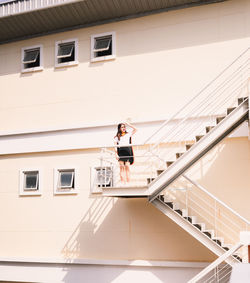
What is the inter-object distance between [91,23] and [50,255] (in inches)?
259

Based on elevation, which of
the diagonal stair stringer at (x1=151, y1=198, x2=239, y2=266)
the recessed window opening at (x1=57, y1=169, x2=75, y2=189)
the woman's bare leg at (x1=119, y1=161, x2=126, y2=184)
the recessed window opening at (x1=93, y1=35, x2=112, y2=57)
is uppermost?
the recessed window opening at (x1=93, y1=35, x2=112, y2=57)

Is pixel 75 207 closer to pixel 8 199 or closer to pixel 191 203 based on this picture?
pixel 8 199

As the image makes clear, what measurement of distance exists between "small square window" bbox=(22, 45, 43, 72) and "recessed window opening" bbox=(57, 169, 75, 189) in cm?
324

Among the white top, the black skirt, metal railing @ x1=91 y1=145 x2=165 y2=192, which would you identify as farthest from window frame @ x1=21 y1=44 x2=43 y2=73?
the black skirt

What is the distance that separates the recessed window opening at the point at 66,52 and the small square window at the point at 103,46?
0.72m

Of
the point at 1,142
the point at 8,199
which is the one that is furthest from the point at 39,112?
the point at 8,199

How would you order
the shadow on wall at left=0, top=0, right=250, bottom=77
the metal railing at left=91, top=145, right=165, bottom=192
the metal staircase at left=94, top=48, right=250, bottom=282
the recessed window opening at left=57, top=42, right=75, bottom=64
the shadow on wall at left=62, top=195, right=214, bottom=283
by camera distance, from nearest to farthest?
the metal staircase at left=94, top=48, right=250, bottom=282, the shadow on wall at left=62, top=195, right=214, bottom=283, the shadow on wall at left=0, top=0, right=250, bottom=77, the metal railing at left=91, top=145, right=165, bottom=192, the recessed window opening at left=57, top=42, right=75, bottom=64

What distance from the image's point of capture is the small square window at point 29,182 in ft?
41.2

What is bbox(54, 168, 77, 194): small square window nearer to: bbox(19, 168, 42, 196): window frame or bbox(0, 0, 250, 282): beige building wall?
bbox(0, 0, 250, 282): beige building wall

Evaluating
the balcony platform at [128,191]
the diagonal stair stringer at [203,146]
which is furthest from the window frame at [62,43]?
the diagonal stair stringer at [203,146]

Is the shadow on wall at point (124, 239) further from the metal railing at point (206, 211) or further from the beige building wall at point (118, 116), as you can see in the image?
the metal railing at point (206, 211)

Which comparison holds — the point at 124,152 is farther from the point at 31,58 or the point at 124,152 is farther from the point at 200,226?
the point at 31,58

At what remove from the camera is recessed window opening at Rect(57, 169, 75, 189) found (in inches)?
477

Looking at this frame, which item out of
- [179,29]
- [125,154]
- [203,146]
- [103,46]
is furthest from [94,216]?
[179,29]
